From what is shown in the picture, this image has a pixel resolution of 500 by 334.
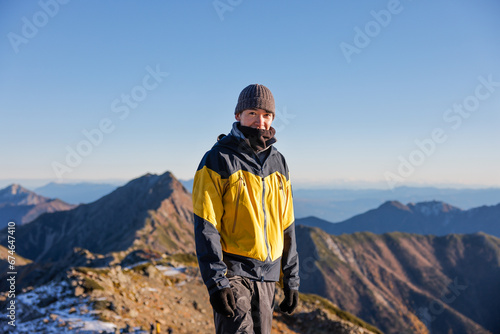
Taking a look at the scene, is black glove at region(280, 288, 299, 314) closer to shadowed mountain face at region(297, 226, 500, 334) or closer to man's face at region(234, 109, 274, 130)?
man's face at region(234, 109, 274, 130)

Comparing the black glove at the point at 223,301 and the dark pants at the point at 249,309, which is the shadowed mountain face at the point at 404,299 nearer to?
the dark pants at the point at 249,309

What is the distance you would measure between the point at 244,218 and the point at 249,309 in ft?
4.02

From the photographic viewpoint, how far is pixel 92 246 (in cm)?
17400

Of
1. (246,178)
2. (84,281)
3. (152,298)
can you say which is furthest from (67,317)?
(246,178)

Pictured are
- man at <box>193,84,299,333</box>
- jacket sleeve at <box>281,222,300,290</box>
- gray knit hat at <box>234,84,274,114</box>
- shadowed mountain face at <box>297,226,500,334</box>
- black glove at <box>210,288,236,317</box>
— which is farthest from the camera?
shadowed mountain face at <box>297,226,500,334</box>

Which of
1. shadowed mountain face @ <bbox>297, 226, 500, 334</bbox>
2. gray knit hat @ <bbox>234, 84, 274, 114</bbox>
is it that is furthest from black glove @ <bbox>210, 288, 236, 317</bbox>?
shadowed mountain face @ <bbox>297, 226, 500, 334</bbox>

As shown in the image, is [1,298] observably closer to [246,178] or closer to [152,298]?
[152,298]

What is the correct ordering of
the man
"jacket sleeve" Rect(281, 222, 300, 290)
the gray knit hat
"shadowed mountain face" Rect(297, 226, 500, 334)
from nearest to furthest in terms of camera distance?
the man
the gray knit hat
"jacket sleeve" Rect(281, 222, 300, 290)
"shadowed mountain face" Rect(297, 226, 500, 334)

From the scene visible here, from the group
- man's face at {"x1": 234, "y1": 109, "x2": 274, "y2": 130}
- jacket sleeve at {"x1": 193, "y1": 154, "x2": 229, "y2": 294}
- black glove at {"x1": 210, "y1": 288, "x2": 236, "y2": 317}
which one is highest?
man's face at {"x1": 234, "y1": 109, "x2": 274, "y2": 130}

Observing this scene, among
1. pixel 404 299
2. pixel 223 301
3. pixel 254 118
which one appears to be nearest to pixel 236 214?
pixel 223 301

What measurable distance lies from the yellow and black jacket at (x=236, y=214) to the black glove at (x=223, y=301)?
0.07 metres

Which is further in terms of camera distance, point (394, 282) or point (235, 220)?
point (394, 282)

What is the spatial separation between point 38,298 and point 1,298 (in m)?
4.23

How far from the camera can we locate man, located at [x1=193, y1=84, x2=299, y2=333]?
A: 13.4 ft
